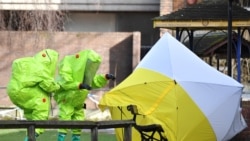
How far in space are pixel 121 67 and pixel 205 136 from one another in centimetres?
1337

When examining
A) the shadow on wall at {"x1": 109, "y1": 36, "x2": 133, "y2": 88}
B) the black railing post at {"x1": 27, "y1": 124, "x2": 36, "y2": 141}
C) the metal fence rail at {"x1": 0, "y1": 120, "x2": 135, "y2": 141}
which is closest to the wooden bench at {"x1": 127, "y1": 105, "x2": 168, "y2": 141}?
the metal fence rail at {"x1": 0, "y1": 120, "x2": 135, "y2": 141}

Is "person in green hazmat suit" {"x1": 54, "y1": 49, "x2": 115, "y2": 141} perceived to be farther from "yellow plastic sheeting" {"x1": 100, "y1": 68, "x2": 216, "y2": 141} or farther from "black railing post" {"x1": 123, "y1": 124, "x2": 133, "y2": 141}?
"black railing post" {"x1": 123, "y1": 124, "x2": 133, "y2": 141}

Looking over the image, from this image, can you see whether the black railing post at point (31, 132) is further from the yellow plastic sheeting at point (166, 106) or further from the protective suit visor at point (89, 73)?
the protective suit visor at point (89, 73)

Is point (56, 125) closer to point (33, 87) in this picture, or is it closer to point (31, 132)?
point (31, 132)

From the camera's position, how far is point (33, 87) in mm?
11258

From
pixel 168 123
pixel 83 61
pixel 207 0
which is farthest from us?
pixel 207 0

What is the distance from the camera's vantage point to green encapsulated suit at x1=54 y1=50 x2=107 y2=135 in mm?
11445

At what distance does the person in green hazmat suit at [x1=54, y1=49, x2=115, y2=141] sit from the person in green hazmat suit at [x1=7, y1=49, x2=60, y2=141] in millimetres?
234

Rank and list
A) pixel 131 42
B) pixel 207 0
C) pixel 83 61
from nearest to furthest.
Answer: pixel 83 61 → pixel 207 0 → pixel 131 42

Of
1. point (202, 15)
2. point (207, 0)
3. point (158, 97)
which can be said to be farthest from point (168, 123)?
point (207, 0)

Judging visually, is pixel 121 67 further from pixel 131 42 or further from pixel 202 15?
pixel 202 15

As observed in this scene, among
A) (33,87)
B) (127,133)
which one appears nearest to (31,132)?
(127,133)

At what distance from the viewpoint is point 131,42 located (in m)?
23.5

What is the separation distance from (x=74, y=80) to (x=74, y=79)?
29mm
